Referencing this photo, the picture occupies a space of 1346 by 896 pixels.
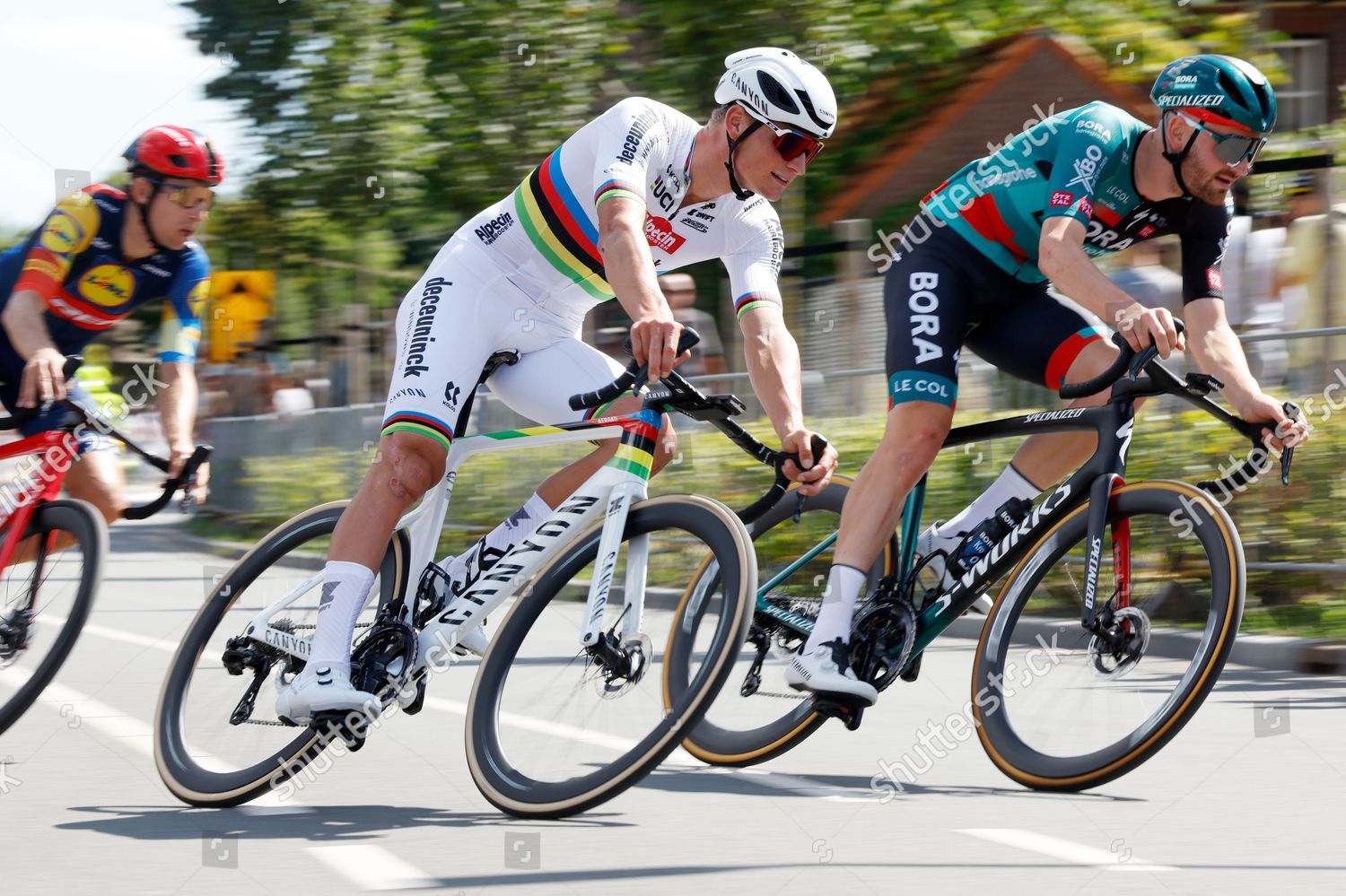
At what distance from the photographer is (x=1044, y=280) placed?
5.48 meters

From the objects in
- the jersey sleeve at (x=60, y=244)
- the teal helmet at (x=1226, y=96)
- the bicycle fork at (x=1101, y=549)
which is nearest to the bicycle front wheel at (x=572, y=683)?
the bicycle fork at (x=1101, y=549)

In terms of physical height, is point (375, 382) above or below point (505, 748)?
below

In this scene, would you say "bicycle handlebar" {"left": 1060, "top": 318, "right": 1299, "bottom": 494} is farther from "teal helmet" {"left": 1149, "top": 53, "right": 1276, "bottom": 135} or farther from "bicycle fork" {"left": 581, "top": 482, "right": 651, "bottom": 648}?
"bicycle fork" {"left": 581, "top": 482, "right": 651, "bottom": 648}

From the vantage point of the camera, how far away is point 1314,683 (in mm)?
7629

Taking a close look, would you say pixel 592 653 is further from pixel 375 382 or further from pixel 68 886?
pixel 375 382

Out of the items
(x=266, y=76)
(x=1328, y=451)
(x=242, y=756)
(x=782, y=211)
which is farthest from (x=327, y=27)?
(x=242, y=756)

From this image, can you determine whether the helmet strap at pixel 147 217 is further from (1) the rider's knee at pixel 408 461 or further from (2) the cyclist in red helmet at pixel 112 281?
(1) the rider's knee at pixel 408 461

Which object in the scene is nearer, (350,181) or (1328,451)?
(1328,451)

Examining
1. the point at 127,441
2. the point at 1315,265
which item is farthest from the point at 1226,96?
the point at 1315,265

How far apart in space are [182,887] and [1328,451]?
20.8 feet

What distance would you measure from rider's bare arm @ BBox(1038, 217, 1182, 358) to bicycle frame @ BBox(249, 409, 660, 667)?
1146 millimetres

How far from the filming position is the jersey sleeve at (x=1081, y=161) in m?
4.99

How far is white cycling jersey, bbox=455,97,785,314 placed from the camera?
4871 millimetres

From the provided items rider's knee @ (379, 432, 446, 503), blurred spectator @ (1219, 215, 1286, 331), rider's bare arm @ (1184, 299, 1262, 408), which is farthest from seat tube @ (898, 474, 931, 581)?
blurred spectator @ (1219, 215, 1286, 331)
